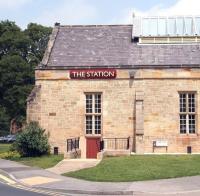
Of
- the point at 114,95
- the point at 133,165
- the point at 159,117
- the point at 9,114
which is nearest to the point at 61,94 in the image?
the point at 114,95

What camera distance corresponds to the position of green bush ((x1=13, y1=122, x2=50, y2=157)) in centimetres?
3142

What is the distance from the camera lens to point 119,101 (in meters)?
34.6

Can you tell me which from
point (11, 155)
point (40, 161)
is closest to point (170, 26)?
point (11, 155)

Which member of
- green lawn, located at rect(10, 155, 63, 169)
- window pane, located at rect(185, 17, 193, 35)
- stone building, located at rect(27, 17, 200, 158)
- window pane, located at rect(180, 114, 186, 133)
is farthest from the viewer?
window pane, located at rect(185, 17, 193, 35)

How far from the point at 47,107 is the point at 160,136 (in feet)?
26.6

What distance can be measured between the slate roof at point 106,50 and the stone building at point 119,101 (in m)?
0.07

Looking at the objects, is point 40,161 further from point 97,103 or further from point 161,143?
point 161,143

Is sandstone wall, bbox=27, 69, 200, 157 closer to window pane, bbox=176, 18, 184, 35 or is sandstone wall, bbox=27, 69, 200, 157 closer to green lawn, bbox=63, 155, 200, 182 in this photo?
window pane, bbox=176, 18, 184, 35

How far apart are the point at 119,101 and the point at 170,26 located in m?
8.14

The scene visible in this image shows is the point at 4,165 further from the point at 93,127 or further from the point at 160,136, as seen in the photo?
the point at 160,136

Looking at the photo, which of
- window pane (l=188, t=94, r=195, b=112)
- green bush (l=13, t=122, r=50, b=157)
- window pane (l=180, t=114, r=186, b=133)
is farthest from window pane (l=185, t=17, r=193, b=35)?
green bush (l=13, t=122, r=50, b=157)

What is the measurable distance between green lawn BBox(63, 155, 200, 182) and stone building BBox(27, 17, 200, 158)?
7.62 meters

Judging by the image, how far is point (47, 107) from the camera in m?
35.1

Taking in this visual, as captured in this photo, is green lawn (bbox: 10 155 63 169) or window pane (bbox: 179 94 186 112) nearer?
green lawn (bbox: 10 155 63 169)
